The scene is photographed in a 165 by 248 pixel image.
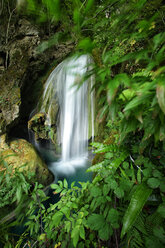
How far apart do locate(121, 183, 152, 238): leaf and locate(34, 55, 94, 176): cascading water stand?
3.96 metres

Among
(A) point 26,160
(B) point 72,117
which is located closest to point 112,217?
(A) point 26,160

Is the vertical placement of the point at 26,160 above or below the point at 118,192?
below

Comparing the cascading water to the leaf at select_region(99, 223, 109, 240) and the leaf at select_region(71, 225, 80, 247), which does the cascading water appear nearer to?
the leaf at select_region(71, 225, 80, 247)

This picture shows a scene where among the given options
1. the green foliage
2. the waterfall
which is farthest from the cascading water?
the green foliage

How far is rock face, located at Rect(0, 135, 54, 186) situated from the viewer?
3573mm

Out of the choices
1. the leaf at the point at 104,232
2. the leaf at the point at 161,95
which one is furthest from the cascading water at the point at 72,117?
the leaf at the point at 161,95

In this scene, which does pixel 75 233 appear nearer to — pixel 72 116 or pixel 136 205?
pixel 136 205

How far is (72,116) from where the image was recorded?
5738 millimetres

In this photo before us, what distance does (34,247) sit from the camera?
1287 mm

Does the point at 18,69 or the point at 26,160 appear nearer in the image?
the point at 26,160

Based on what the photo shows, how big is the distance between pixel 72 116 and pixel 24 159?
2.77 m

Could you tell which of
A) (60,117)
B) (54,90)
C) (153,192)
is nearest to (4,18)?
(54,90)

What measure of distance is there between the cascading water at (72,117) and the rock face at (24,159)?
114 centimetres

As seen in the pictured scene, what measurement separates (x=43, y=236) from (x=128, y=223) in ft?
2.88
